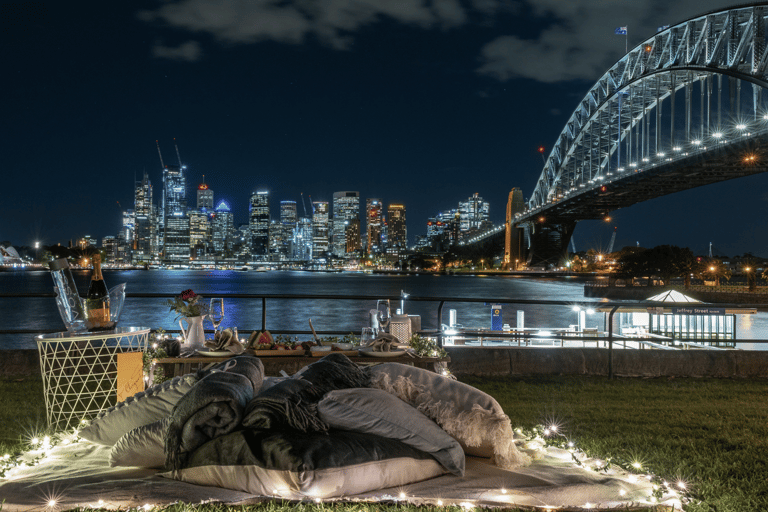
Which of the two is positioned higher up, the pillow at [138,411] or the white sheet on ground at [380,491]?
the pillow at [138,411]

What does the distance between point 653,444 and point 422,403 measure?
205 centimetres

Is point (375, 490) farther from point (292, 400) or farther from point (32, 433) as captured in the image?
point (32, 433)

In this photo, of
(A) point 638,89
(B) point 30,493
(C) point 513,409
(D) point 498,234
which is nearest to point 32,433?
(B) point 30,493

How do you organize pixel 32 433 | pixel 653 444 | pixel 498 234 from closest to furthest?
pixel 653 444
pixel 32 433
pixel 498 234

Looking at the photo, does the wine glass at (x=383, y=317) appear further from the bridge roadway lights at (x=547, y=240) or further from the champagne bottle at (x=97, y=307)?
the bridge roadway lights at (x=547, y=240)

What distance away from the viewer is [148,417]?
2.96m

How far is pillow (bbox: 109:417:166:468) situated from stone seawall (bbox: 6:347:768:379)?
435 centimetres

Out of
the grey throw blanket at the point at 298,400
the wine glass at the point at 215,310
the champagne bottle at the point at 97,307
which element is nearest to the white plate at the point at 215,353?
the wine glass at the point at 215,310

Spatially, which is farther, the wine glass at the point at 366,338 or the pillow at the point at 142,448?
the wine glass at the point at 366,338

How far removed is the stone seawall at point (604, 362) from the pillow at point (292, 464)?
4183 mm

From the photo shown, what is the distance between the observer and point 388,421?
8.96 ft

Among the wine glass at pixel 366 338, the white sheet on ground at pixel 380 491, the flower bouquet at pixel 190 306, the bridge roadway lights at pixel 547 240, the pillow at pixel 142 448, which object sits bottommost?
the white sheet on ground at pixel 380 491

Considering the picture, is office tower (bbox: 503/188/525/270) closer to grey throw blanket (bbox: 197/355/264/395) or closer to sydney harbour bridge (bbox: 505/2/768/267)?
sydney harbour bridge (bbox: 505/2/768/267)

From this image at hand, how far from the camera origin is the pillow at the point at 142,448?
2.76 meters
